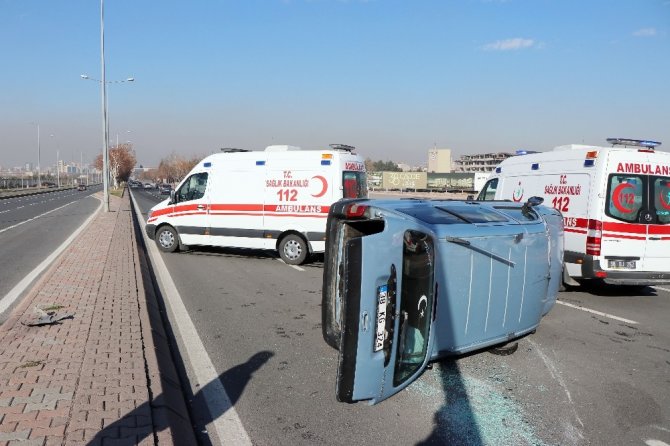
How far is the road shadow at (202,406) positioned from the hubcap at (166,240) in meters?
8.19

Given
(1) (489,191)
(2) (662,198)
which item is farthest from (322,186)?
(2) (662,198)

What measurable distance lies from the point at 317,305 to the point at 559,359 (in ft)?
11.2

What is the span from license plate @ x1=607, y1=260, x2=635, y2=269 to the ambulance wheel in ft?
19.1

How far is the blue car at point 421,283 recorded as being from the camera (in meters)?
3.86

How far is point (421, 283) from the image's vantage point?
4.46m

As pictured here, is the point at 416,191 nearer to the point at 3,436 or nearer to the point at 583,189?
the point at 583,189

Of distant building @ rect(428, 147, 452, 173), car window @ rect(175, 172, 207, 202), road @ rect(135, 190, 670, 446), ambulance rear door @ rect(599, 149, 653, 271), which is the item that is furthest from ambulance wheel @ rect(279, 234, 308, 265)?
distant building @ rect(428, 147, 452, 173)

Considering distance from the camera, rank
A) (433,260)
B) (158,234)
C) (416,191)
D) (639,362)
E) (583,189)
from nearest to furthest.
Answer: (433,260) → (639,362) → (583,189) → (158,234) → (416,191)

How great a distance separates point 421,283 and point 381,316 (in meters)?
0.64

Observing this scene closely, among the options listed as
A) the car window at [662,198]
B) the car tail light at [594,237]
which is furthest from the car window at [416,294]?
the car window at [662,198]

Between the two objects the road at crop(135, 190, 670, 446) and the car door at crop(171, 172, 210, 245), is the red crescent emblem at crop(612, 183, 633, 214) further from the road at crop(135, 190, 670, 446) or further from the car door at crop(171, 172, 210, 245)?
the car door at crop(171, 172, 210, 245)

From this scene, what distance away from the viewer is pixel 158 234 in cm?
1317

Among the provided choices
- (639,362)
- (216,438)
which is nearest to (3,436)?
(216,438)

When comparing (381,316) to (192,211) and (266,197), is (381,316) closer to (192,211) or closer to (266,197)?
(266,197)
